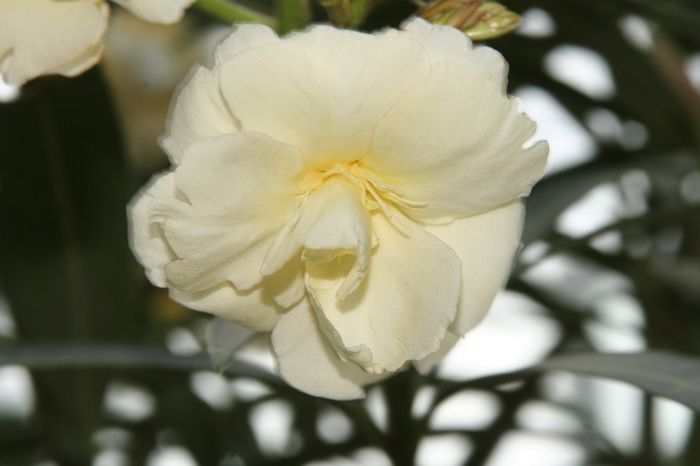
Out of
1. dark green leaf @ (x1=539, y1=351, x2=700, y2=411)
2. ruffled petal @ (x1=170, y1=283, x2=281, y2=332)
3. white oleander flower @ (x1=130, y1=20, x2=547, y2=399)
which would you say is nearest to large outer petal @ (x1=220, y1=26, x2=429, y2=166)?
white oleander flower @ (x1=130, y1=20, x2=547, y2=399)

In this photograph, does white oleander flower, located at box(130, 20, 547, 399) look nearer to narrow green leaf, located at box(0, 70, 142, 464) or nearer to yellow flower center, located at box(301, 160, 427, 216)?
yellow flower center, located at box(301, 160, 427, 216)

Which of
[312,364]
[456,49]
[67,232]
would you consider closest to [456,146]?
[456,49]

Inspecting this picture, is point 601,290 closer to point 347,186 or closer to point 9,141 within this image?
point 9,141

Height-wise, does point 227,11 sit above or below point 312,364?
above

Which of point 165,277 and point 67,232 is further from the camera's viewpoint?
point 67,232

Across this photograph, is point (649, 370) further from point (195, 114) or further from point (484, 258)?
point (195, 114)

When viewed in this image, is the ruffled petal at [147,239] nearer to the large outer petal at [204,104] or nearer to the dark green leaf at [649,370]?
the large outer petal at [204,104]

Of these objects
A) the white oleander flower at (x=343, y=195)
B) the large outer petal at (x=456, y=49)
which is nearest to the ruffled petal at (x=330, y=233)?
the white oleander flower at (x=343, y=195)

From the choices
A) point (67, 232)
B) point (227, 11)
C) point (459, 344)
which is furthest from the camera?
point (459, 344)
